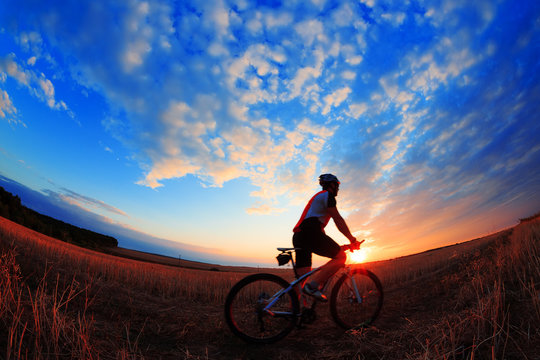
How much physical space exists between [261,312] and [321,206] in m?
2.21

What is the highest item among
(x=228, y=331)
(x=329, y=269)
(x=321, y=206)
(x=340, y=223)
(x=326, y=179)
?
(x=326, y=179)

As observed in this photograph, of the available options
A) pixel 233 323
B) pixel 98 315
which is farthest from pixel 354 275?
pixel 98 315

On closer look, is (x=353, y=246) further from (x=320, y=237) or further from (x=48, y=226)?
(x=48, y=226)

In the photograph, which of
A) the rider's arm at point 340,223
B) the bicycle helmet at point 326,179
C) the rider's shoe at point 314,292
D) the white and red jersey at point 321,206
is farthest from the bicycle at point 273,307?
the bicycle helmet at point 326,179

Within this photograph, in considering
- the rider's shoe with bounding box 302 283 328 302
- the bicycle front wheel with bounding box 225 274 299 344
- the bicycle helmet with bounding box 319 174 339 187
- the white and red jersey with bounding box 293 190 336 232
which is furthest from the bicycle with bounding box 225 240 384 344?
the bicycle helmet with bounding box 319 174 339 187

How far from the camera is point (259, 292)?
4188mm

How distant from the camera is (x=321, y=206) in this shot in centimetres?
455

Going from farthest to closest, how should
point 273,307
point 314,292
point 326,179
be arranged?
point 326,179
point 273,307
point 314,292

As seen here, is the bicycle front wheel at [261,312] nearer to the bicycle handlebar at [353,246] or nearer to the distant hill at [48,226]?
the bicycle handlebar at [353,246]

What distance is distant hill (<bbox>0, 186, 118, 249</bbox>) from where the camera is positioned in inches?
1348

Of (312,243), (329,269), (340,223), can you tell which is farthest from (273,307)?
(340,223)

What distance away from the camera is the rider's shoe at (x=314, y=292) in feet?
13.9

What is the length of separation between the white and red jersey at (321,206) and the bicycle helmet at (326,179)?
1.00 feet

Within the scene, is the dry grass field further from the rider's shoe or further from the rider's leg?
the rider's leg
